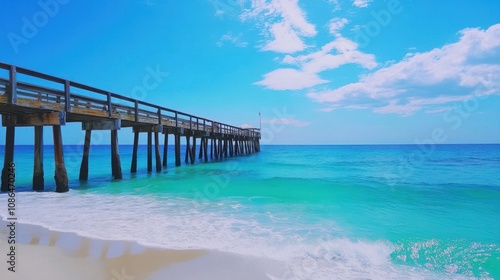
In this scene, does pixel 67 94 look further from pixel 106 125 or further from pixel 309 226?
pixel 309 226

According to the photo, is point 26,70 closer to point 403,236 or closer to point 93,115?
point 93,115

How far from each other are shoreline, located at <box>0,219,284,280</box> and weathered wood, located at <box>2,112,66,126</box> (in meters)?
5.34

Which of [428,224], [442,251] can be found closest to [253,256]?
[442,251]

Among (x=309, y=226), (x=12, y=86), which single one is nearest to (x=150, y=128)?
(x=12, y=86)

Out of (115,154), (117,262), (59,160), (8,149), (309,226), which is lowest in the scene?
(309,226)

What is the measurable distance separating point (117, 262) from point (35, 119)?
329 inches

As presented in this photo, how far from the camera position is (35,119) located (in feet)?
32.9

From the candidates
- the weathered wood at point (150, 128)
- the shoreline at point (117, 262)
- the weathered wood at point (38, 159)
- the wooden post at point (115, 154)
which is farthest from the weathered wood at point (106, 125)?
the shoreline at point (117, 262)

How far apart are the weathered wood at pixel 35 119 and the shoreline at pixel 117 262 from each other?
17.5ft

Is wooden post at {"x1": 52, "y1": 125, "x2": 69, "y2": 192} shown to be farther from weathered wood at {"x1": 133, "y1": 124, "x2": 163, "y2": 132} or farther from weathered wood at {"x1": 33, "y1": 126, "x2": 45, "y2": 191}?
weathered wood at {"x1": 133, "y1": 124, "x2": 163, "y2": 132}

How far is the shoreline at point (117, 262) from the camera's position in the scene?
3.90m

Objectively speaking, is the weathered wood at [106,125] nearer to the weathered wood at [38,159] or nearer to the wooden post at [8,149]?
the weathered wood at [38,159]

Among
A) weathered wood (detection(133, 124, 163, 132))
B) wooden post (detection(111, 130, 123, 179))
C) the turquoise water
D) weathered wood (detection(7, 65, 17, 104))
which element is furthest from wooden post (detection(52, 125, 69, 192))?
weathered wood (detection(133, 124, 163, 132))

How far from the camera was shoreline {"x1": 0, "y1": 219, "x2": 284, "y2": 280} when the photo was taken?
3.90 metres
